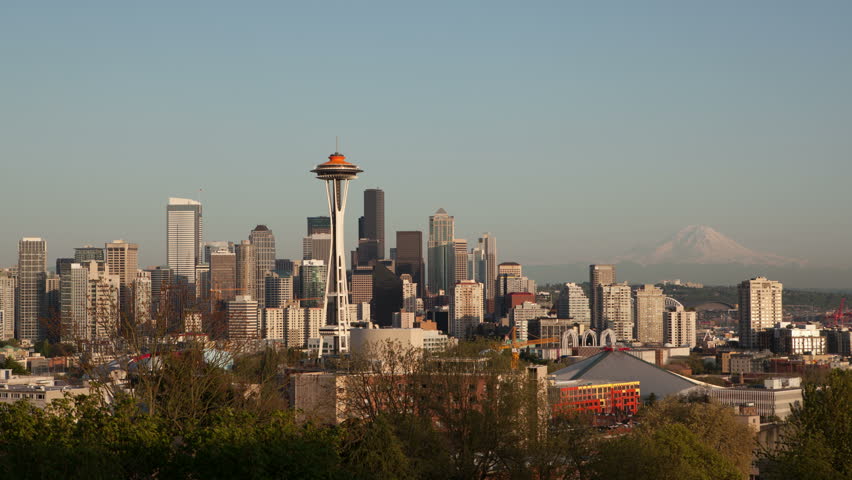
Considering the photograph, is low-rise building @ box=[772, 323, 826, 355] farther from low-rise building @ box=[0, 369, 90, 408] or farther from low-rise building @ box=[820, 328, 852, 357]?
low-rise building @ box=[0, 369, 90, 408]

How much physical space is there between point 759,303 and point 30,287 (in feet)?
361

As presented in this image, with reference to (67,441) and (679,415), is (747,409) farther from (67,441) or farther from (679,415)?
(67,441)

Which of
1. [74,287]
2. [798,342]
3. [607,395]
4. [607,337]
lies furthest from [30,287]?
[607,395]

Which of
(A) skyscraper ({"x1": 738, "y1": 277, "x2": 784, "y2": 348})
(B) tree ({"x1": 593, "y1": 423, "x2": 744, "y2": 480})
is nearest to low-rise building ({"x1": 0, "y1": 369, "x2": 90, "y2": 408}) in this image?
(B) tree ({"x1": 593, "y1": 423, "x2": 744, "y2": 480})

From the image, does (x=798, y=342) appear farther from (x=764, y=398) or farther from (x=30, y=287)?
(x=30, y=287)

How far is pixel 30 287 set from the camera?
602ft

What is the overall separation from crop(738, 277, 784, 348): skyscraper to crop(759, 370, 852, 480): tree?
514 feet

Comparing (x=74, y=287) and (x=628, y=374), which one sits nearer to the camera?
(x=628, y=374)

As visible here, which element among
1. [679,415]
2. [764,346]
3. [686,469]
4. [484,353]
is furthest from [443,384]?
[764,346]

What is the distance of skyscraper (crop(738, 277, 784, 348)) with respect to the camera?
191 metres

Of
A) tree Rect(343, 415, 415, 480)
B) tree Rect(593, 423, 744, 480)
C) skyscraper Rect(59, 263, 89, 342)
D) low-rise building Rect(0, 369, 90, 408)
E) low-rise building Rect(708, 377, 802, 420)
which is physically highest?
skyscraper Rect(59, 263, 89, 342)

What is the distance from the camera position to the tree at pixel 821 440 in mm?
30641

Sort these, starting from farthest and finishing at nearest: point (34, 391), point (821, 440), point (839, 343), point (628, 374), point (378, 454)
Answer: point (839, 343) < point (628, 374) < point (34, 391) < point (821, 440) < point (378, 454)

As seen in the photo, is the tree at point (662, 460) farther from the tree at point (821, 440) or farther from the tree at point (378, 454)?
the tree at point (378, 454)
